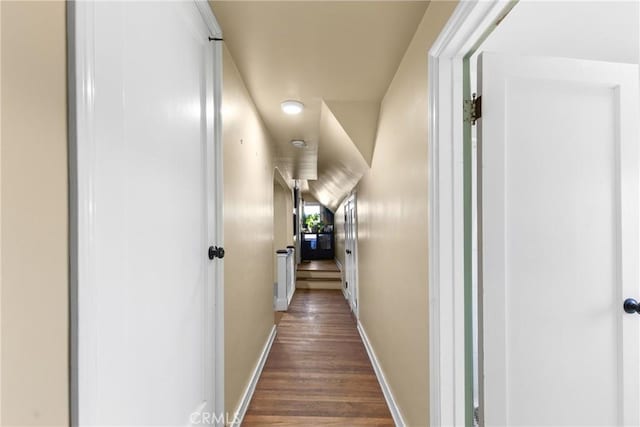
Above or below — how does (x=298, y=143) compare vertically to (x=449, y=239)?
above

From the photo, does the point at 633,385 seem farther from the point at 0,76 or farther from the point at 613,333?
the point at 0,76

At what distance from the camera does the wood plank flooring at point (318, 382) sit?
5.28 ft

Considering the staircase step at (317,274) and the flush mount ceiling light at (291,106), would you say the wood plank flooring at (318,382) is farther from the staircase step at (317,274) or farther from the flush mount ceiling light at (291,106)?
the staircase step at (317,274)

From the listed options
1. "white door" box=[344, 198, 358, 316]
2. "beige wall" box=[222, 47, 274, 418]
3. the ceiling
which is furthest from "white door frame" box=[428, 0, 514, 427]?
"white door" box=[344, 198, 358, 316]

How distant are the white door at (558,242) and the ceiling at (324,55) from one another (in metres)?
0.51

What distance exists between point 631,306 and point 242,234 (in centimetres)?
180

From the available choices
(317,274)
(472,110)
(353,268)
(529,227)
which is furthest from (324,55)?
(317,274)

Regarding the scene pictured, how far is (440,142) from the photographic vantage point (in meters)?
1.00

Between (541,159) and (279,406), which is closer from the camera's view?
(541,159)

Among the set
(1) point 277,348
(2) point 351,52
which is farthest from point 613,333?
(1) point 277,348

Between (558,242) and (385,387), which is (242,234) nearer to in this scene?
(385,387)

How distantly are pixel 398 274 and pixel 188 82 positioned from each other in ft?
4.62

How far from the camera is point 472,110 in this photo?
3.29 feet

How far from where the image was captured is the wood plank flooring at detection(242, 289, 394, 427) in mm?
1610
